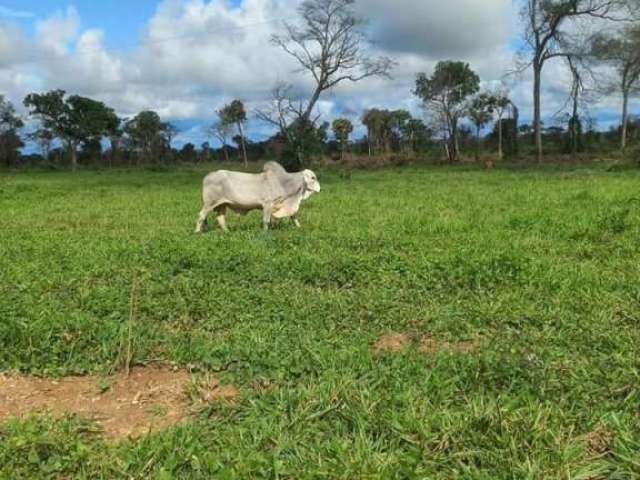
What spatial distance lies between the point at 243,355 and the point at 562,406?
214 centimetres

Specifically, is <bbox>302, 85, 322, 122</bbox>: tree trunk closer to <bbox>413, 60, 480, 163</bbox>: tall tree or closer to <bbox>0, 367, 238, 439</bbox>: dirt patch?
<bbox>413, 60, 480, 163</bbox>: tall tree

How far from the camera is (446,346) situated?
4.64 meters

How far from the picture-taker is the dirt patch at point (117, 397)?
370 cm

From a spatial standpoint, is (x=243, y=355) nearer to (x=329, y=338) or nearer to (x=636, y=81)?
(x=329, y=338)

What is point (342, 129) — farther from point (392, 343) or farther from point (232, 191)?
point (392, 343)

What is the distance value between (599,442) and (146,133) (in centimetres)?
5946

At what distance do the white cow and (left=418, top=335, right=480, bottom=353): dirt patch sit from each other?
570 centimetres

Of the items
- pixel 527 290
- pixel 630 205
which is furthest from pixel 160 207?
pixel 527 290

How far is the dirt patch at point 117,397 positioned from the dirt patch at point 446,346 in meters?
1.50

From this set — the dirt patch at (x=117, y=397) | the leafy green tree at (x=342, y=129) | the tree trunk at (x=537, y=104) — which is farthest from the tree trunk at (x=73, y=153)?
the dirt patch at (x=117, y=397)

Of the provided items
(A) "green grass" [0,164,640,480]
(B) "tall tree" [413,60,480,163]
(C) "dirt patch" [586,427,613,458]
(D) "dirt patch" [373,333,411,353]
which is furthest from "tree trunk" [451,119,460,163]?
(C) "dirt patch" [586,427,613,458]

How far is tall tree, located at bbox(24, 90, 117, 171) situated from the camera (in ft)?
161

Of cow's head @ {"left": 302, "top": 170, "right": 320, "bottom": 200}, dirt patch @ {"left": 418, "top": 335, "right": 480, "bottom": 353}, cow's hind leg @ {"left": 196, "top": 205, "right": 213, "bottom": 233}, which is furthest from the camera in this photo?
cow's head @ {"left": 302, "top": 170, "right": 320, "bottom": 200}

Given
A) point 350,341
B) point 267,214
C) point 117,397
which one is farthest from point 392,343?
point 267,214
